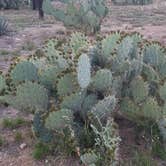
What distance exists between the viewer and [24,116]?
5.91m

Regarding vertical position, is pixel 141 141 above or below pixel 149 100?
below

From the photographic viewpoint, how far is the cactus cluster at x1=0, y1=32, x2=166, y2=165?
455cm

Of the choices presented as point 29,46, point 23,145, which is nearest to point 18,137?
point 23,145

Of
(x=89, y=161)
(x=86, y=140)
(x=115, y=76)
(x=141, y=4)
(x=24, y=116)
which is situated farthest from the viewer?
(x=141, y=4)

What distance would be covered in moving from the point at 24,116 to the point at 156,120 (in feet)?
5.78

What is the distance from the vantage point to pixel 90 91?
489 centimetres

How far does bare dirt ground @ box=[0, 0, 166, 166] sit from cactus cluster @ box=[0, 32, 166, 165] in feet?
0.92

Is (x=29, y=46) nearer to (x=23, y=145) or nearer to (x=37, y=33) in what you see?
(x=37, y=33)

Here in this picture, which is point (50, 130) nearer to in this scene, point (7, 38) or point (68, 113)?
point (68, 113)

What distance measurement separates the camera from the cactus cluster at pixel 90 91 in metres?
4.55

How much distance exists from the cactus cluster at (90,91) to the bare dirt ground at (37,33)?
28cm

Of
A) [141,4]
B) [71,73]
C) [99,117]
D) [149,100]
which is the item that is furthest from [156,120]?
[141,4]

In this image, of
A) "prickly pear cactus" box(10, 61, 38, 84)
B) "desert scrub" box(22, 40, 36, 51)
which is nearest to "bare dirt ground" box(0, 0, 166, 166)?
"desert scrub" box(22, 40, 36, 51)

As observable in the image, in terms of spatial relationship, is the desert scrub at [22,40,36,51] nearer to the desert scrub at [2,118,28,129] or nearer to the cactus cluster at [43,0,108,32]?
the cactus cluster at [43,0,108,32]
